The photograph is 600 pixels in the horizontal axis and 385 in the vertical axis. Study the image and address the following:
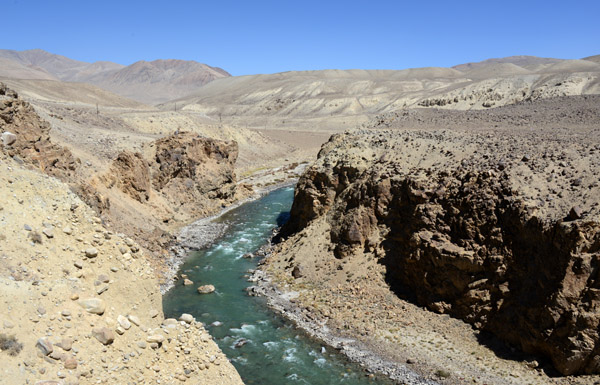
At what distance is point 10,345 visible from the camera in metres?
9.88

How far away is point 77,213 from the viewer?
47.9ft

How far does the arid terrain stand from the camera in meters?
12.1

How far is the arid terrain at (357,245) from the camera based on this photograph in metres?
12.1

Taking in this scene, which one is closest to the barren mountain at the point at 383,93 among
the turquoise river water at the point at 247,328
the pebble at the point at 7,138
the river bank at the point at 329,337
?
the turquoise river water at the point at 247,328

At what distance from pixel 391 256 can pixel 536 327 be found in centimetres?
807

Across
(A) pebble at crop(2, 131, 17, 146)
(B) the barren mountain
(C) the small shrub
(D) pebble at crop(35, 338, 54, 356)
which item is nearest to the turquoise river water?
(D) pebble at crop(35, 338, 54, 356)

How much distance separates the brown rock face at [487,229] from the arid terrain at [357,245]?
0.08 meters

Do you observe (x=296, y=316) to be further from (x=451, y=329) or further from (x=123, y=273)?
(x=123, y=273)

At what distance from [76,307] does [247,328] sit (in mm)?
10748

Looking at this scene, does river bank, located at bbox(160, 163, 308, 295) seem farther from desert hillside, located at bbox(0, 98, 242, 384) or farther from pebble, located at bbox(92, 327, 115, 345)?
pebble, located at bbox(92, 327, 115, 345)

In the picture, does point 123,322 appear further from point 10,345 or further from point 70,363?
point 10,345

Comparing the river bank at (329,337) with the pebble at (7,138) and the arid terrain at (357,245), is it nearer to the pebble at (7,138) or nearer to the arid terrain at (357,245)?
the arid terrain at (357,245)

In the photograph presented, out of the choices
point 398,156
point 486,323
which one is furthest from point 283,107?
point 486,323

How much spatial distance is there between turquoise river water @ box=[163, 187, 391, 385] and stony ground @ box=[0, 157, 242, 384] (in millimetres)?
5254
